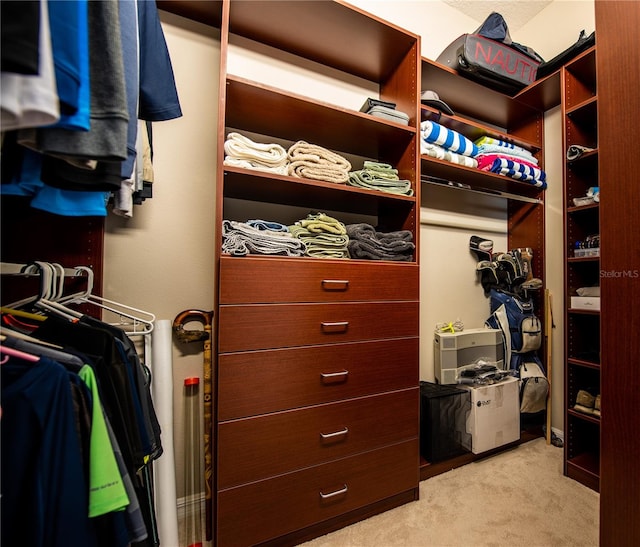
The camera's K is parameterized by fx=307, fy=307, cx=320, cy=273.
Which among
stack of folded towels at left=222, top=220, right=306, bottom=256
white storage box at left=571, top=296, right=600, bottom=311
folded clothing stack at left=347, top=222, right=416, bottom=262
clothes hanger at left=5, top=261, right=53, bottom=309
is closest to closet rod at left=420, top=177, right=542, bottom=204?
folded clothing stack at left=347, top=222, right=416, bottom=262

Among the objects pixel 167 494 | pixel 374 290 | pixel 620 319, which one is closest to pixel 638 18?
pixel 620 319

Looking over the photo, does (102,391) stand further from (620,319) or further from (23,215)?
(620,319)

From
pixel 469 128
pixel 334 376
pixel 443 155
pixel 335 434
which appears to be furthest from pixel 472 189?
pixel 335 434

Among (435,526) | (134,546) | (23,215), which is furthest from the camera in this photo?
(435,526)

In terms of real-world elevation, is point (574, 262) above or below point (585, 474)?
above

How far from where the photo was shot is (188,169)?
1.54 meters

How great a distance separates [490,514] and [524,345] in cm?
109

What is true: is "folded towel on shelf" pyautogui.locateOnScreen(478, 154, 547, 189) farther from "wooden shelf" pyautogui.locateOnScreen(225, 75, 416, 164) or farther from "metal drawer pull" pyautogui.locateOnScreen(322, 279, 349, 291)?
"metal drawer pull" pyautogui.locateOnScreen(322, 279, 349, 291)

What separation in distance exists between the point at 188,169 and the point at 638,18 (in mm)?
1606

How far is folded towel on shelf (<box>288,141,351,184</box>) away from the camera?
1411mm

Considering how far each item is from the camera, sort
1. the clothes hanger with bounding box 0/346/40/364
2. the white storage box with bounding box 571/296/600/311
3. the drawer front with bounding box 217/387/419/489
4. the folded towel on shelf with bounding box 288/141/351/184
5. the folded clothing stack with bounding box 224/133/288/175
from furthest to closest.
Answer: the white storage box with bounding box 571/296/600/311, the folded towel on shelf with bounding box 288/141/351/184, the folded clothing stack with bounding box 224/133/288/175, the drawer front with bounding box 217/387/419/489, the clothes hanger with bounding box 0/346/40/364

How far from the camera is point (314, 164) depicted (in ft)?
4.71

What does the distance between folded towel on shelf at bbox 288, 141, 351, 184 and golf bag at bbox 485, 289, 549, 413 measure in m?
1.55

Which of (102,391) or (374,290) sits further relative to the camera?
(374,290)
